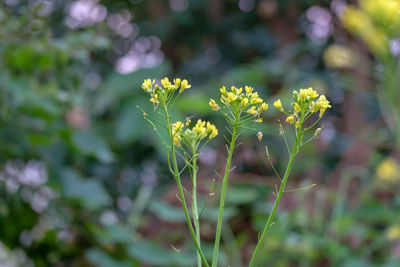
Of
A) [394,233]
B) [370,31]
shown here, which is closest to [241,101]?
[370,31]

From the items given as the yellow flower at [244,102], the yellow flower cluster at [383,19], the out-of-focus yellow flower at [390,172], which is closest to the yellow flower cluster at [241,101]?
the yellow flower at [244,102]

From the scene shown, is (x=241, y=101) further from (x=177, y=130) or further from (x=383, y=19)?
(x=383, y=19)

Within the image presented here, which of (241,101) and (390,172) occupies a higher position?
(390,172)

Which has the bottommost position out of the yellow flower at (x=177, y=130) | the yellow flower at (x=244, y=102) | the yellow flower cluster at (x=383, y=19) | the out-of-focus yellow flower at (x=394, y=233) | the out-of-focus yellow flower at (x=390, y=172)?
the yellow flower at (x=177, y=130)

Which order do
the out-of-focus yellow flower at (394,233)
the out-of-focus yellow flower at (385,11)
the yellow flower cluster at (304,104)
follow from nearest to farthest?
1. the yellow flower cluster at (304,104)
2. the out-of-focus yellow flower at (385,11)
3. the out-of-focus yellow flower at (394,233)

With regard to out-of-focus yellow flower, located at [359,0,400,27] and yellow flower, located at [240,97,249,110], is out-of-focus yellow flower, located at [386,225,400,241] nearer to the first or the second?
out-of-focus yellow flower, located at [359,0,400,27]

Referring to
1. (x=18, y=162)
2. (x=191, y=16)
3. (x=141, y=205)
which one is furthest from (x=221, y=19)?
(x=18, y=162)

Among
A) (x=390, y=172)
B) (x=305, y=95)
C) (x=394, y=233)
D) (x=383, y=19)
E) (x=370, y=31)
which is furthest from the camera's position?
(x=390, y=172)


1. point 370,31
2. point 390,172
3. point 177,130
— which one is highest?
point 370,31

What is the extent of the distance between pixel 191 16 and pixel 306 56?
0.65m

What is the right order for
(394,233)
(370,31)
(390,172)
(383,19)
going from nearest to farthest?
1. (383,19)
2. (370,31)
3. (394,233)
4. (390,172)

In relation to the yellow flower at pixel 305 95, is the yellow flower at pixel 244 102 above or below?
below

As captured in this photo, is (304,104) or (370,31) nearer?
(304,104)

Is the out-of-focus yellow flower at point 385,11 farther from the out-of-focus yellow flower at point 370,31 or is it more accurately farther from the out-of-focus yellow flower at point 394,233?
the out-of-focus yellow flower at point 394,233
